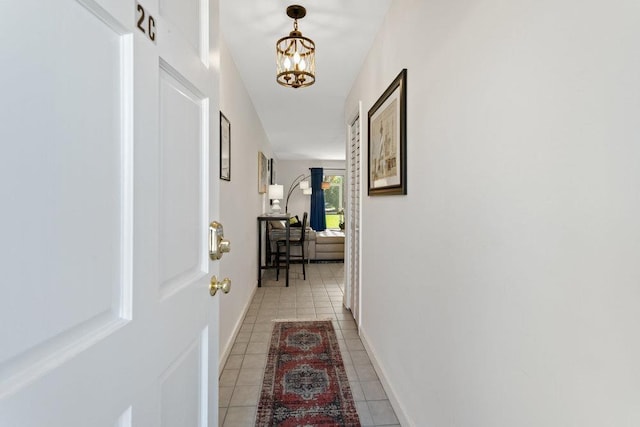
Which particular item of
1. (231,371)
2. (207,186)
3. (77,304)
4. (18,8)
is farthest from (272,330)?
(18,8)

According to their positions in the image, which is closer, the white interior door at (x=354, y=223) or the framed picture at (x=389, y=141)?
the framed picture at (x=389, y=141)

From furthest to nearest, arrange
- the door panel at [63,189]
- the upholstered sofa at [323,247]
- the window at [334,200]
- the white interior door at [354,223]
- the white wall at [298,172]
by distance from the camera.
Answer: the window at [334,200] → the white wall at [298,172] → the upholstered sofa at [323,247] → the white interior door at [354,223] → the door panel at [63,189]

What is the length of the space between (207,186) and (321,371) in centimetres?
174

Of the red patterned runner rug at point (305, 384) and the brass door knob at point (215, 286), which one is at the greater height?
the brass door knob at point (215, 286)

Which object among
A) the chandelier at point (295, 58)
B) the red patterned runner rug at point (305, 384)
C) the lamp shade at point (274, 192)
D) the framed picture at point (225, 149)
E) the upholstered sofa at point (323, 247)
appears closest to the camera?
the red patterned runner rug at point (305, 384)

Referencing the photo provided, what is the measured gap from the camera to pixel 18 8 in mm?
381

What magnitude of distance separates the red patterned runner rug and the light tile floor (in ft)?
0.19

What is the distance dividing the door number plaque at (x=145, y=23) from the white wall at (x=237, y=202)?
5.32 feet

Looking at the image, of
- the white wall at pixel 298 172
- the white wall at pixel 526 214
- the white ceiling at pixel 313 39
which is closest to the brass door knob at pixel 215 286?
the white wall at pixel 526 214

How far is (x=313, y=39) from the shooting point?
91.3 inches

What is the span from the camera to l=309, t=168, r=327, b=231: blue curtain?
862 cm

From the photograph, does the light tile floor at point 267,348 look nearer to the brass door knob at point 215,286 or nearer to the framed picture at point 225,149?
the brass door knob at point 215,286

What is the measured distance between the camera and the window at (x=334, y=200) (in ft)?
29.7

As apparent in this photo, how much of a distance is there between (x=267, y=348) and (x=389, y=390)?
3.61 feet
